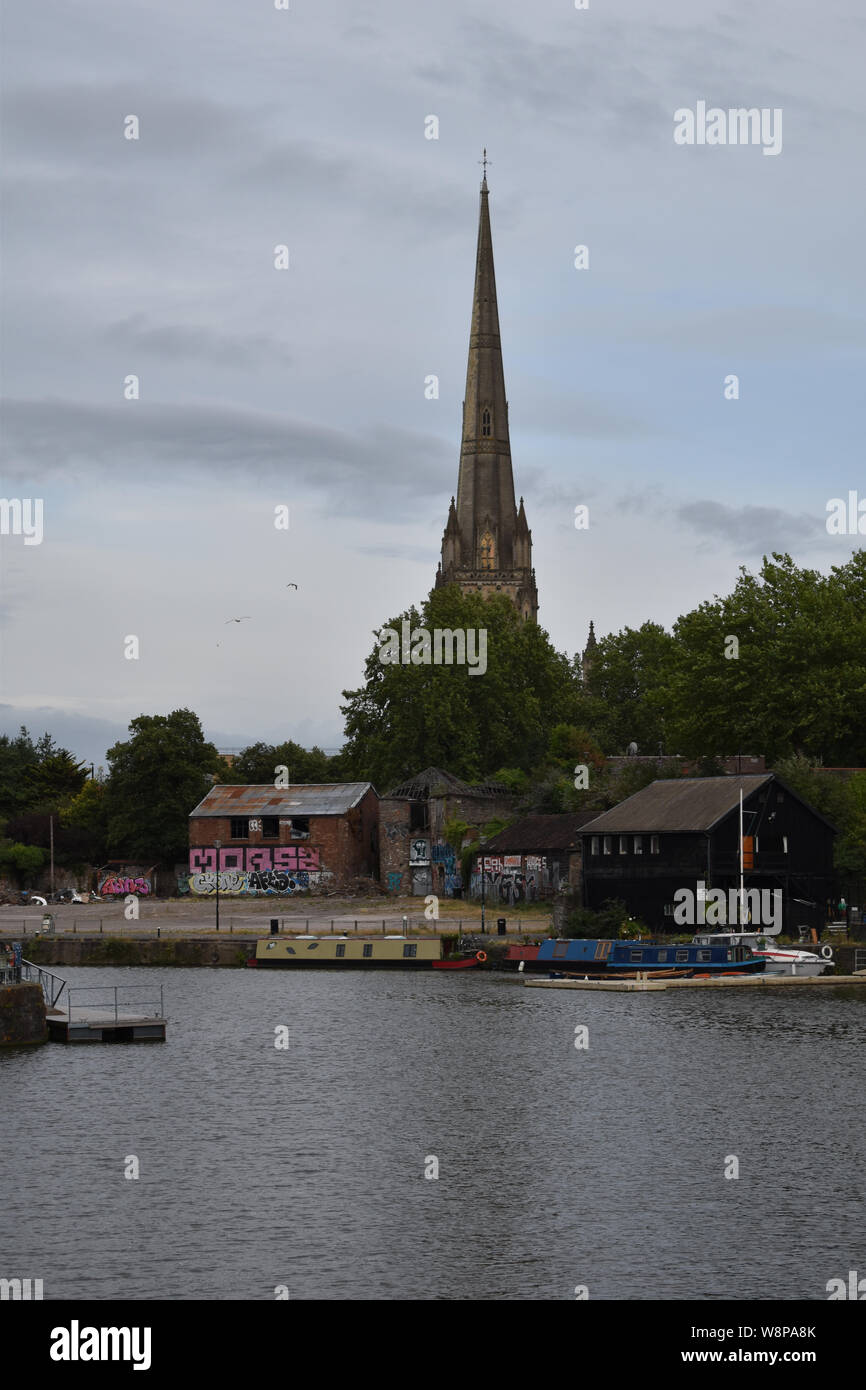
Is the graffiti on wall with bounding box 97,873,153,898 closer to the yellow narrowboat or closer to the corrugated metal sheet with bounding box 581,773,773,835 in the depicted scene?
the yellow narrowboat

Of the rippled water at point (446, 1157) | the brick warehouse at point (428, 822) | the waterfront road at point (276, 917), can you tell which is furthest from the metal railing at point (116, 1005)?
the brick warehouse at point (428, 822)

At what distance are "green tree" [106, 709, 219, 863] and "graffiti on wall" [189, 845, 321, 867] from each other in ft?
27.1

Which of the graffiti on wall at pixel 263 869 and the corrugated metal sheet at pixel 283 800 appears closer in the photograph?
the graffiti on wall at pixel 263 869

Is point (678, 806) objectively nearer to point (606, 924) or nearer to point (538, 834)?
point (606, 924)

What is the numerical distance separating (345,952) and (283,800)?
3644cm

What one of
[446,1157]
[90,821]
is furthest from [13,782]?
[446,1157]

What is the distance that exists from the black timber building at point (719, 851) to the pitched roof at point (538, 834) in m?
7.41

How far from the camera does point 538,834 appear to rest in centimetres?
10506

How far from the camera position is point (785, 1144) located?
42.8 metres

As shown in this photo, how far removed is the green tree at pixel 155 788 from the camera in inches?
5157

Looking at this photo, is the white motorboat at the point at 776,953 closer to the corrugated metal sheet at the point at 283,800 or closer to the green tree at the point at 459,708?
the corrugated metal sheet at the point at 283,800

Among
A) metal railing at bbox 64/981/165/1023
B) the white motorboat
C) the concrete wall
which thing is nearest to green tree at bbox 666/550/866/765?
the white motorboat
